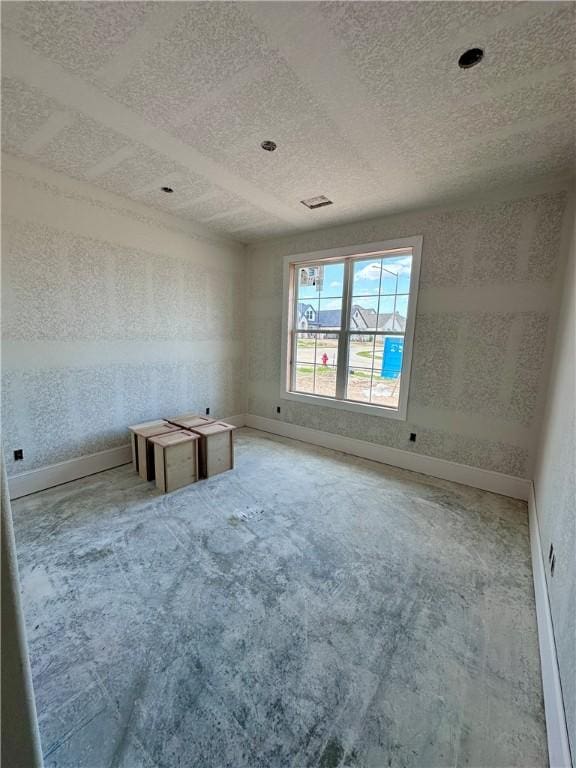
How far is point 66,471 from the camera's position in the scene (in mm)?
2879

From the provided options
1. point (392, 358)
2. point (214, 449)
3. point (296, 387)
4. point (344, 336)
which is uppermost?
point (344, 336)

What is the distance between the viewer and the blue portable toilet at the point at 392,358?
133 inches

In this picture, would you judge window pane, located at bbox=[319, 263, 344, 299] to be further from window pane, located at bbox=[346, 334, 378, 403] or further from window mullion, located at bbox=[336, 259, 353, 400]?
window pane, located at bbox=[346, 334, 378, 403]

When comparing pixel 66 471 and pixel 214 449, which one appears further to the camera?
pixel 214 449

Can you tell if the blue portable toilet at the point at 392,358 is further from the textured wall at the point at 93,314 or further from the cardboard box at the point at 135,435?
the cardboard box at the point at 135,435

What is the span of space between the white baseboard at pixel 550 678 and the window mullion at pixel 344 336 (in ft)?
7.61

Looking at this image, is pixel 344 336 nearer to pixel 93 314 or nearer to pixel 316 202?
pixel 316 202

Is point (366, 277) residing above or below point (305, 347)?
above

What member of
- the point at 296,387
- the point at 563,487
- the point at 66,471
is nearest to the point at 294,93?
the point at 563,487

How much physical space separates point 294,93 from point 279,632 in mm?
2745

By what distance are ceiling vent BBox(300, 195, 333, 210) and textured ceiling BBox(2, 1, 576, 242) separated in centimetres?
21

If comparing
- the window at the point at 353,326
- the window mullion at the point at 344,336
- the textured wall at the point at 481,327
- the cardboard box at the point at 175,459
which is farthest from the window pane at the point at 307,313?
the cardboard box at the point at 175,459

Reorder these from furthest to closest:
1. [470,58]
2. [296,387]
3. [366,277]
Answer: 1. [296,387]
2. [366,277]
3. [470,58]

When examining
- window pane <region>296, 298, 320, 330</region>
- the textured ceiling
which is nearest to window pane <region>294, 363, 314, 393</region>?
window pane <region>296, 298, 320, 330</region>
